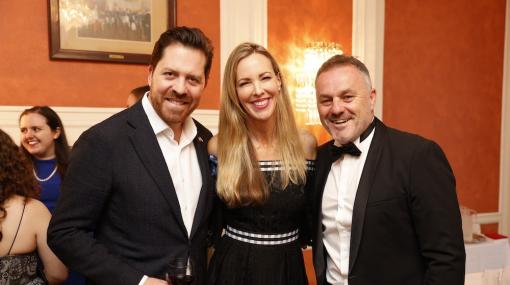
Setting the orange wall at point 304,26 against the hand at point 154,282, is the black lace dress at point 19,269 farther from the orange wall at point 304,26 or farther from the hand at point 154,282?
the orange wall at point 304,26

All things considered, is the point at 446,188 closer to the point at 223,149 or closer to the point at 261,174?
the point at 261,174

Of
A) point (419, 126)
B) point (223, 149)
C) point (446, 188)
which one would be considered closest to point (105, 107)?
point (223, 149)

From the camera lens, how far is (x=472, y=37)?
478cm

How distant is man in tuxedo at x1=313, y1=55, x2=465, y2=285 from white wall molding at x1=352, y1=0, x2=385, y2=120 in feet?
8.59

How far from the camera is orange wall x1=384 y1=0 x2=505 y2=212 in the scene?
4.48 metres

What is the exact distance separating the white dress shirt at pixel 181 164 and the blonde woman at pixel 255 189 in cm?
18

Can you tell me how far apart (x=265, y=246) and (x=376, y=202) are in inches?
22.8

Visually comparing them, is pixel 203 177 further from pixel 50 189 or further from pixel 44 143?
pixel 44 143

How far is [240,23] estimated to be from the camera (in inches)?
149

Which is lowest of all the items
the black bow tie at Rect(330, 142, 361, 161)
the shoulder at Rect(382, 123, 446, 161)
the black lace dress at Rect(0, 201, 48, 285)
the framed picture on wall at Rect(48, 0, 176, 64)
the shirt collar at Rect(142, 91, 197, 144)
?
the black lace dress at Rect(0, 201, 48, 285)

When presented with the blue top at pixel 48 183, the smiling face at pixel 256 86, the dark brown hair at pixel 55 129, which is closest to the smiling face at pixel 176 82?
the smiling face at pixel 256 86

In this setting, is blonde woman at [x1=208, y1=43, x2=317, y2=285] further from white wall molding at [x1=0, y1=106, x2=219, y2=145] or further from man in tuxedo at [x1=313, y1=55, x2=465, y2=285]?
white wall molding at [x1=0, y1=106, x2=219, y2=145]

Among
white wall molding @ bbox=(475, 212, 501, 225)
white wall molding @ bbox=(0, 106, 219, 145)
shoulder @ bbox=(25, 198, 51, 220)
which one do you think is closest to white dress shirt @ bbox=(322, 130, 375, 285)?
shoulder @ bbox=(25, 198, 51, 220)

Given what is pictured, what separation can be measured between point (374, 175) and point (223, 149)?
725 mm
